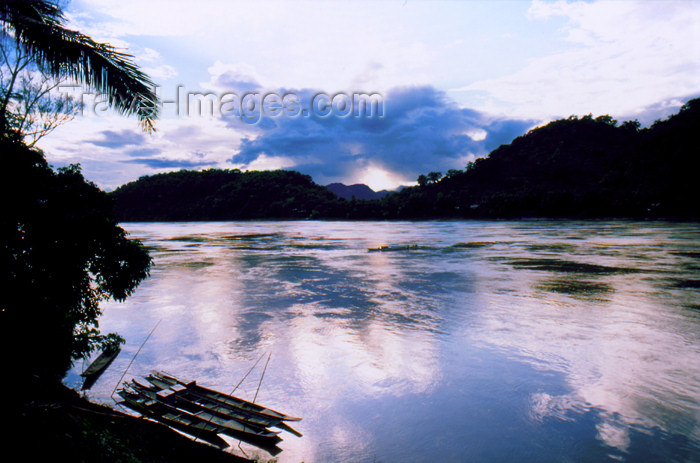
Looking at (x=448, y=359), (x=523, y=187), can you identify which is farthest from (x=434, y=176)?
(x=448, y=359)

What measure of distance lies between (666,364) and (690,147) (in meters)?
99.0

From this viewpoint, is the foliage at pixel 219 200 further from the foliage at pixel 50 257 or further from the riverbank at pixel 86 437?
the riverbank at pixel 86 437

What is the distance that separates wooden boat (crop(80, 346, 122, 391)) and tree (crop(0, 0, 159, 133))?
4.81m

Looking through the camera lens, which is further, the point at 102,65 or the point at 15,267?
the point at 102,65

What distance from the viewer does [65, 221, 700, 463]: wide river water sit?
19.0ft

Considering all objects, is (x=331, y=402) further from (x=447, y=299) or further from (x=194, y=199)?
(x=194, y=199)

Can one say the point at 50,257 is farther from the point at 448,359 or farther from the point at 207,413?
the point at 448,359

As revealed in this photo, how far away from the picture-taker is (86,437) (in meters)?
3.72

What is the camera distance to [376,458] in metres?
5.41

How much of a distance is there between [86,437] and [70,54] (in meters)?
6.07

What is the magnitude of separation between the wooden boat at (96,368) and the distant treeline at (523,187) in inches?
3193

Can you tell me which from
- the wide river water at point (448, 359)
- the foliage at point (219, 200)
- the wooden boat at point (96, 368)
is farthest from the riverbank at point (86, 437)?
the foliage at point (219, 200)

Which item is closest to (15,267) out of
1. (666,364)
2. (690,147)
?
(666,364)

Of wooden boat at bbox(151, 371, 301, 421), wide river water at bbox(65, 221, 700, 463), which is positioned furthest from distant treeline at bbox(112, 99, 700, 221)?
wooden boat at bbox(151, 371, 301, 421)
